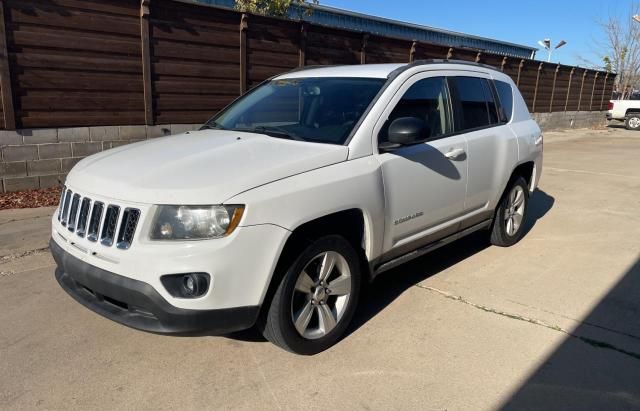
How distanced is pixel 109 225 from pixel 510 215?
4021 millimetres

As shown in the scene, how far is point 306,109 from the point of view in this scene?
3881 mm

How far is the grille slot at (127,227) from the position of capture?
265 centimetres

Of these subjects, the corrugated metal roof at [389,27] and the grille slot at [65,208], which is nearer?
the grille slot at [65,208]

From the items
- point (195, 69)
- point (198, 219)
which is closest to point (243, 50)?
point (195, 69)

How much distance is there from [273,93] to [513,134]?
7.88ft

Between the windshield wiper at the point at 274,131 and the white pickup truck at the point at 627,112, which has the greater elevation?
the windshield wiper at the point at 274,131

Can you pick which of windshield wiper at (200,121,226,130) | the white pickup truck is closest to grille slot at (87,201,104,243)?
windshield wiper at (200,121,226,130)

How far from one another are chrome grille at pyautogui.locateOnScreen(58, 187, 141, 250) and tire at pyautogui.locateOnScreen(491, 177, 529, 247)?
11.9 feet

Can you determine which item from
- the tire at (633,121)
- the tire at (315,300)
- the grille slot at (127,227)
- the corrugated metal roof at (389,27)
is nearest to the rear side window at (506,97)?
the tire at (315,300)

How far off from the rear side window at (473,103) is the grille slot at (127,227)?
2747 mm

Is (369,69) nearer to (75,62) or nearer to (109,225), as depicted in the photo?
(109,225)

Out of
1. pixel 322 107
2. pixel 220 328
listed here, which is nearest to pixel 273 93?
pixel 322 107

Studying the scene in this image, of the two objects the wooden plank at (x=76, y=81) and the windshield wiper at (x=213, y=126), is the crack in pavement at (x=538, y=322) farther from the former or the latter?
the wooden plank at (x=76, y=81)

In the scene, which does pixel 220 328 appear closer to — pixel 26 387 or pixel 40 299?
pixel 26 387
